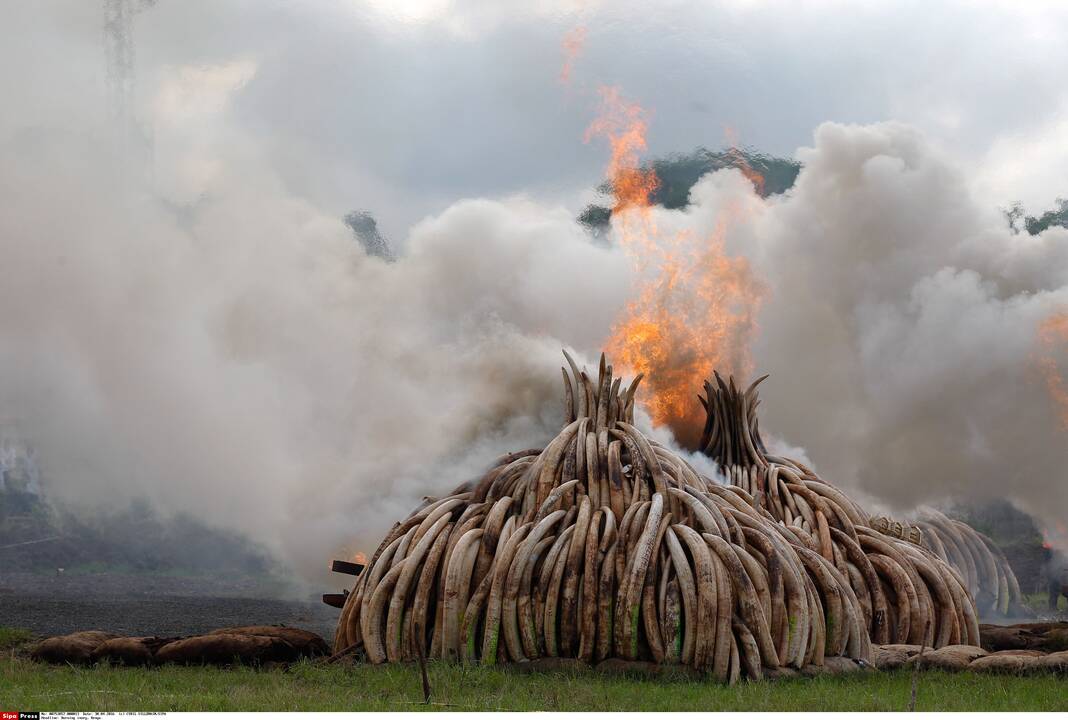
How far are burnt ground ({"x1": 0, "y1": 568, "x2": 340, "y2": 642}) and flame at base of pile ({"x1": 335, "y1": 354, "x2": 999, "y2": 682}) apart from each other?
4861 mm

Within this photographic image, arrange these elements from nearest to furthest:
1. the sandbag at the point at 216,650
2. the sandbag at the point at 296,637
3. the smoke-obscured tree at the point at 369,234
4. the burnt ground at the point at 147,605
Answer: the sandbag at the point at 216,650 → the sandbag at the point at 296,637 → the burnt ground at the point at 147,605 → the smoke-obscured tree at the point at 369,234

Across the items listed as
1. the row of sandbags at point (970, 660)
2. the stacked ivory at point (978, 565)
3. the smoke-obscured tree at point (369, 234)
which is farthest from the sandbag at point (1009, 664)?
the smoke-obscured tree at point (369, 234)

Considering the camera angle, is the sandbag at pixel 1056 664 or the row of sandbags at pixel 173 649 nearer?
the sandbag at pixel 1056 664

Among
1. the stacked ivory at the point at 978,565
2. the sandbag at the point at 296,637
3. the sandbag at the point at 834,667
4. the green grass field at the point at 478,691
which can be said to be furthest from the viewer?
the stacked ivory at the point at 978,565

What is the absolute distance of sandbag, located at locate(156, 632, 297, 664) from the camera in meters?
14.1

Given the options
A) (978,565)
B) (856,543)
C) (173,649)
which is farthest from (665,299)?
(173,649)

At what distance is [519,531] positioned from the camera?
1366 cm

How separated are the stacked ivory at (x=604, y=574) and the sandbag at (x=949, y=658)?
0.63 meters

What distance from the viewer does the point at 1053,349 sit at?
3522 cm

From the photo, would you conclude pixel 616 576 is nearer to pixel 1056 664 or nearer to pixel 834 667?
pixel 834 667

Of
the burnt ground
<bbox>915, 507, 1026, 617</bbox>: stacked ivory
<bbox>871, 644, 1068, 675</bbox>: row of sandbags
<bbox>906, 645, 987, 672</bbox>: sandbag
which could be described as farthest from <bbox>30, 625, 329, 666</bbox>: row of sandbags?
<bbox>915, 507, 1026, 617</bbox>: stacked ivory

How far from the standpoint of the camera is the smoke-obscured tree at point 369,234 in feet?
97.8

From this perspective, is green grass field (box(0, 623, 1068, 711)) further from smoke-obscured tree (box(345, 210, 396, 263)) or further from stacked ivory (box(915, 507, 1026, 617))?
smoke-obscured tree (box(345, 210, 396, 263))

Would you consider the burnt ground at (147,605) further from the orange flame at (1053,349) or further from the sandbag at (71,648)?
the orange flame at (1053,349)
